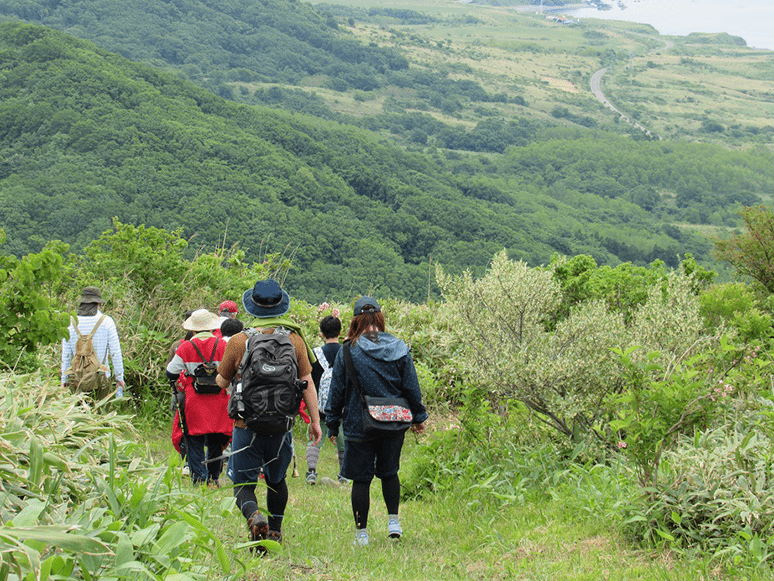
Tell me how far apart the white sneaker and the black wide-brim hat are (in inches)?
54.2

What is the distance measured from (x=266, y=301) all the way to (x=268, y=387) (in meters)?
0.55

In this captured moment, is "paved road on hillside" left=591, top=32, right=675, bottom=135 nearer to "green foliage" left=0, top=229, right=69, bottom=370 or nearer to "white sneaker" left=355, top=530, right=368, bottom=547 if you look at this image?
"white sneaker" left=355, top=530, right=368, bottom=547

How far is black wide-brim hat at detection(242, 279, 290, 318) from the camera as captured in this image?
168 inches

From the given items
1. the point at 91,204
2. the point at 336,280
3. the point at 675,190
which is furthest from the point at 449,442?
the point at 675,190

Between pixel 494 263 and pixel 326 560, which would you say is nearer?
pixel 326 560

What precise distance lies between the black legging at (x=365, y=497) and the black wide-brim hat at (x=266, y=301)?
1124 mm

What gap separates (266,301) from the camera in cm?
430

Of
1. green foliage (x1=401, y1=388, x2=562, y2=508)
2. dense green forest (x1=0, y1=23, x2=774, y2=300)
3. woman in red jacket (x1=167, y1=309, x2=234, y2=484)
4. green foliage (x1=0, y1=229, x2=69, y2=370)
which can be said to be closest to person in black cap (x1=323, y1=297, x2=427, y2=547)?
green foliage (x1=401, y1=388, x2=562, y2=508)

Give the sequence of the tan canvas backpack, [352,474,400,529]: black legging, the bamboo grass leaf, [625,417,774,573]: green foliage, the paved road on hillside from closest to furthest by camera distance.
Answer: the bamboo grass leaf
[625,417,774,573]: green foliage
[352,474,400,529]: black legging
the tan canvas backpack
the paved road on hillside

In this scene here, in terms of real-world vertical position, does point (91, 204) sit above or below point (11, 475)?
below

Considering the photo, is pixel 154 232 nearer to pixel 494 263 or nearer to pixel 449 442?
pixel 494 263

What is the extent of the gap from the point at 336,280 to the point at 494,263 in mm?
39492

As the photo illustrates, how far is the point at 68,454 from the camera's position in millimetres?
2801

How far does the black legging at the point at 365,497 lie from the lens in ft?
14.4
